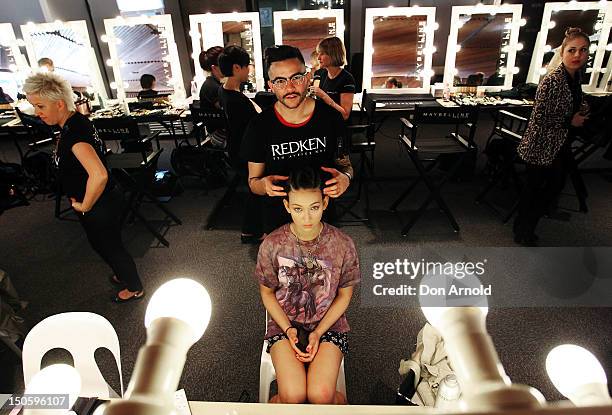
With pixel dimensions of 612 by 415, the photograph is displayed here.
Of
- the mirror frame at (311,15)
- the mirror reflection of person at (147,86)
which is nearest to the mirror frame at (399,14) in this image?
the mirror frame at (311,15)

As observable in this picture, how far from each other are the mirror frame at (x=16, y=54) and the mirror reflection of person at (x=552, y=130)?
17.2 ft

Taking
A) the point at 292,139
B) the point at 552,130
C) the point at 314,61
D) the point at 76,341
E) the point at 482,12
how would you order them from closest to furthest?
the point at 76,341 < the point at 292,139 < the point at 552,130 < the point at 482,12 < the point at 314,61

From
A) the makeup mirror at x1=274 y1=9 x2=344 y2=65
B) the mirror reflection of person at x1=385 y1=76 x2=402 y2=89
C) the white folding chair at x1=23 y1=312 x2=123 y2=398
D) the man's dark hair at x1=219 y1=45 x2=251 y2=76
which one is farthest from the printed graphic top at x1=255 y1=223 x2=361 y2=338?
the makeup mirror at x1=274 y1=9 x2=344 y2=65

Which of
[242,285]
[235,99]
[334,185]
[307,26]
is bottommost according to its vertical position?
[242,285]

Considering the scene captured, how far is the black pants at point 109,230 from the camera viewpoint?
2020mm

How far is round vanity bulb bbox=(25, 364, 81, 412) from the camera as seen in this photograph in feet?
2.48

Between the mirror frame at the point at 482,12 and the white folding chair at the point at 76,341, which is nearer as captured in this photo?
the white folding chair at the point at 76,341

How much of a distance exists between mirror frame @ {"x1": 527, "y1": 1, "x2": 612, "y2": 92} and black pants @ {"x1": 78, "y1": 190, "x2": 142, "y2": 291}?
454cm

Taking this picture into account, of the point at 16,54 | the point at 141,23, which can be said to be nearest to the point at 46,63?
the point at 16,54

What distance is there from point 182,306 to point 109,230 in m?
1.96

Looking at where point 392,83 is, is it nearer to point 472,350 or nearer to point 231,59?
point 231,59

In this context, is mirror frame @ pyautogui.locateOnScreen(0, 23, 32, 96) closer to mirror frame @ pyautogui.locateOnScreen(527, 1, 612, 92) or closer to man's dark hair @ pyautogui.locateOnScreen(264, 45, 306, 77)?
man's dark hair @ pyautogui.locateOnScreen(264, 45, 306, 77)

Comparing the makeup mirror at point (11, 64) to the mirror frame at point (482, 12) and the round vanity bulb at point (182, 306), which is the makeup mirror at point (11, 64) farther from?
the round vanity bulb at point (182, 306)

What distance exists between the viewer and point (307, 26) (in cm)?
421
